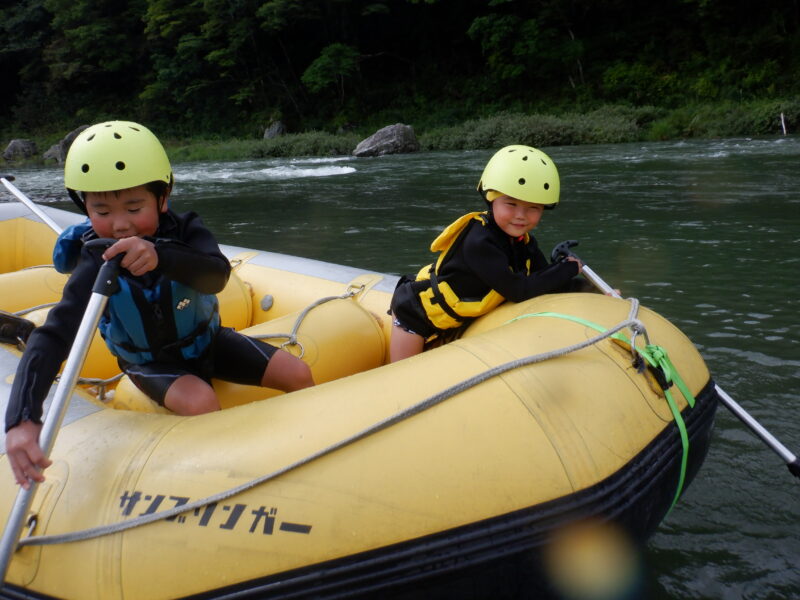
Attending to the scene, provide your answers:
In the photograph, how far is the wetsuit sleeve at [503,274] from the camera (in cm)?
231

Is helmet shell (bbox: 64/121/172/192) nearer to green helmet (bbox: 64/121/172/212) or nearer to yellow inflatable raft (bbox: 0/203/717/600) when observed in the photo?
green helmet (bbox: 64/121/172/212)

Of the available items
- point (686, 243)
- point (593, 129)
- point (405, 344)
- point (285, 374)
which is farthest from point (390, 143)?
point (285, 374)

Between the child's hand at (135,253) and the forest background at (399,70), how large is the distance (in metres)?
14.9

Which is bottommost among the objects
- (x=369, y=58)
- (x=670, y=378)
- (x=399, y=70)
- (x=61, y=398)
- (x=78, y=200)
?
(x=670, y=378)

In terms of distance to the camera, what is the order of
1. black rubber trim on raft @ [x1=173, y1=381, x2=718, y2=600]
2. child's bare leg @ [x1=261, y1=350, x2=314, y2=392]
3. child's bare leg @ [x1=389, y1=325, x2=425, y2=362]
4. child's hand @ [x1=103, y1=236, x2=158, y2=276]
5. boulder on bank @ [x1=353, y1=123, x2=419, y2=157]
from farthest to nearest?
boulder on bank @ [x1=353, y1=123, x2=419, y2=157] < child's bare leg @ [x1=389, y1=325, x2=425, y2=362] < child's bare leg @ [x1=261, y1=350, x2=314, y2=392] < child's hand @ [x1=103, y1=236, x2=158, y2=276] < black rubber trim on raft @ [x1=173, y1=381, x2=718, y2=600]

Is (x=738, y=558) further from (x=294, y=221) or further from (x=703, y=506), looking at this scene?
(x=294, y=221)

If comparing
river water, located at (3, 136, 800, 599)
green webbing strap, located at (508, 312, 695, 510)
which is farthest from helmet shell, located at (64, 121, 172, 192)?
river water, located at (3, 136, 800, 599)

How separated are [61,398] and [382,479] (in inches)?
30.6

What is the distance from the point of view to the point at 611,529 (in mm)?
1580

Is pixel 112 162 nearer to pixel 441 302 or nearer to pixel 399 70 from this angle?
pixel 441 302

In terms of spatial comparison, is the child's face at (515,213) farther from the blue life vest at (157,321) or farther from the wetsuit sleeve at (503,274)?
the blue life vest at (157,321)

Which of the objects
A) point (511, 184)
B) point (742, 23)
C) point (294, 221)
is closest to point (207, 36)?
point (742, 23)

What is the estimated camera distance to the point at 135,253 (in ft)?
5.32

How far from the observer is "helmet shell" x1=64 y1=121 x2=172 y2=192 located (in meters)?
1.77
